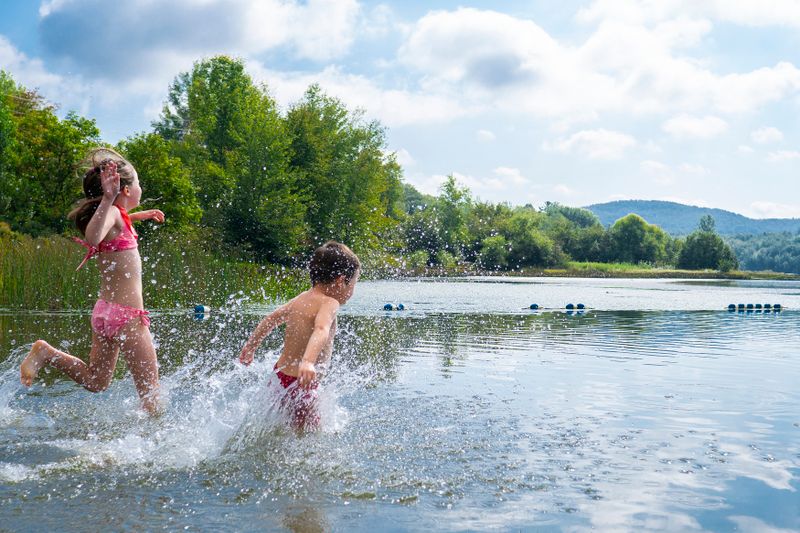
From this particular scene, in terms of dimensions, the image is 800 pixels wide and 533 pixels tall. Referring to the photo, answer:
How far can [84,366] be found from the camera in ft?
19.6

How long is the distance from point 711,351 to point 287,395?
9.12 m

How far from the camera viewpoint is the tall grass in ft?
58.3

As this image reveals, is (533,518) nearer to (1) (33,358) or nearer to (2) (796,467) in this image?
(2) (796,467)

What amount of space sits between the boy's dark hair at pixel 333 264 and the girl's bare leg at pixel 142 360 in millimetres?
1359

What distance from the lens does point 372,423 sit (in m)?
6.32

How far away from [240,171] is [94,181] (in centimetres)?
4274

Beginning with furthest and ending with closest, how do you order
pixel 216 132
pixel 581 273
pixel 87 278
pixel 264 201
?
pixel 581 273
pixel 216 132
pixel 264 201
pixel 87 278

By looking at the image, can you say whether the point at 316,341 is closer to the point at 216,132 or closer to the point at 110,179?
the point at 110,179

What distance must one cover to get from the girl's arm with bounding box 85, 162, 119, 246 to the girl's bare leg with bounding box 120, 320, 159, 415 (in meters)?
0.69

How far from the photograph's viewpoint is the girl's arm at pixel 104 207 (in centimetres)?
548

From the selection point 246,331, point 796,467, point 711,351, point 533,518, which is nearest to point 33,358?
point 533,518

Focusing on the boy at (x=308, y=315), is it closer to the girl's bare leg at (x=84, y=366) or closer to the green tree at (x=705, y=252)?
the girl's bare leg at (x=84, y=366)

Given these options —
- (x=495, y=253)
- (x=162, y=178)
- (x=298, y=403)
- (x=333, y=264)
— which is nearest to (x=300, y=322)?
(x=333, y=264)

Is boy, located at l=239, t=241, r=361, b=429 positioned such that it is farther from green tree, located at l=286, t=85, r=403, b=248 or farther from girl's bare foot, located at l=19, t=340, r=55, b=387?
green tree, located at l=286, t=85, r=403, b=248
